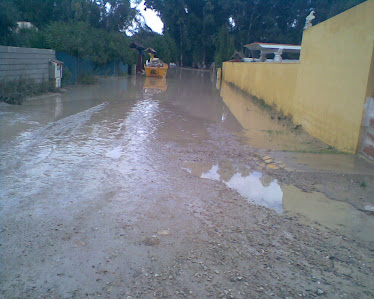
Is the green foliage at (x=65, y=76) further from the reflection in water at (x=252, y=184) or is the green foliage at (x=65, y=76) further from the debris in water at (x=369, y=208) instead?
the debris in water at (x=369, y=208)

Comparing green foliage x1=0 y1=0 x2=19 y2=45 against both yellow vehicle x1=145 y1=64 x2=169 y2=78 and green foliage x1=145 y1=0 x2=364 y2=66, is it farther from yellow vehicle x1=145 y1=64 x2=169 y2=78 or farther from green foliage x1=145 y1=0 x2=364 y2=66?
green foliage x1=145 y1=0 x2=364 y2=66

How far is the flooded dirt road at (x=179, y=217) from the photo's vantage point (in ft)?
11.8

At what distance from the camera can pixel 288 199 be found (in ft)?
19.4

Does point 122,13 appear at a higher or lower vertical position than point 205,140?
higher

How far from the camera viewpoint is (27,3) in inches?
1363

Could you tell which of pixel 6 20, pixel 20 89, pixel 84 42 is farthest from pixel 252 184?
pixel 84 42

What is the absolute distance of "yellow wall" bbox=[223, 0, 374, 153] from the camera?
26.0 ft

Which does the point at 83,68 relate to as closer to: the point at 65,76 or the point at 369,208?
the point at 65,76

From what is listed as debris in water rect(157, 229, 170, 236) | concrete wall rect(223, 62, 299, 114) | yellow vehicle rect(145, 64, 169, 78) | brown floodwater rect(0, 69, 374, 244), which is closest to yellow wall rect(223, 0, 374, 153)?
concrete wall rect(223, 62, 299, 114)

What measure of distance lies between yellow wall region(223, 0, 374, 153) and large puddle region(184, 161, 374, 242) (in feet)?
8.72

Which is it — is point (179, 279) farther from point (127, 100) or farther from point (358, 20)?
→ point (127, 100)

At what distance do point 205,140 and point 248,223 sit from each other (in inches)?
204

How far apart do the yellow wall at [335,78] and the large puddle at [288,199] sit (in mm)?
2659

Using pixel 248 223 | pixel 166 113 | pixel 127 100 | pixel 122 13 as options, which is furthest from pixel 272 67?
pixel 122 13
